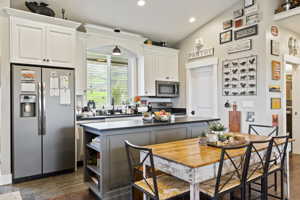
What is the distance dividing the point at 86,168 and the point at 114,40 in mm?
2906

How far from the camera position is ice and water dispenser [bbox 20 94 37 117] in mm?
3230

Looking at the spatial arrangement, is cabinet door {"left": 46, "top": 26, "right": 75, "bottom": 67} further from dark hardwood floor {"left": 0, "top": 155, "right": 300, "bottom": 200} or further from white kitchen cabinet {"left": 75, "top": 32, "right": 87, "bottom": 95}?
dark hardwood floor {"left": 0, "top": 155, "right": 300, "bottom": 200}

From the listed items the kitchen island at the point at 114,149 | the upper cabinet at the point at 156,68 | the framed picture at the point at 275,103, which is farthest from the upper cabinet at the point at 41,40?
the framed picture at the point at 275,103

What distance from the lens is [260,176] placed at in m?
2.17

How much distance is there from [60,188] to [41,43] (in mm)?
2346

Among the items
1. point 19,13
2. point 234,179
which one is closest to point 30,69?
point 19,13

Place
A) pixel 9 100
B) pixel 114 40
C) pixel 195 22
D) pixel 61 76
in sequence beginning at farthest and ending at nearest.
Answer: pixel 195 22 < pixel 114 40 < pixel 61 76 < pixel 9 100

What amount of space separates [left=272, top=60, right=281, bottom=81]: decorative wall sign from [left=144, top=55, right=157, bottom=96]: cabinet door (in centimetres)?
265

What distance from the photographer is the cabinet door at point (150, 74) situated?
202 inches

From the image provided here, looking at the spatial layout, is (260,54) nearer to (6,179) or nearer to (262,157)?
(262,157)

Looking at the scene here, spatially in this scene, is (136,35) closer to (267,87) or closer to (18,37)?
(18,37)

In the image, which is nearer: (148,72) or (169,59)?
(148,72)

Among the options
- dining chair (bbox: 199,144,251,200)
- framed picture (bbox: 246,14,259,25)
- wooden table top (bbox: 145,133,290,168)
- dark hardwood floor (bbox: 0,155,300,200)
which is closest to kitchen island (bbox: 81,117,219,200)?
dark hardwood floor (bbox: 0,155,300,200)

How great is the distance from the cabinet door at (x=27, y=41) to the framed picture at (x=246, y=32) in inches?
149
